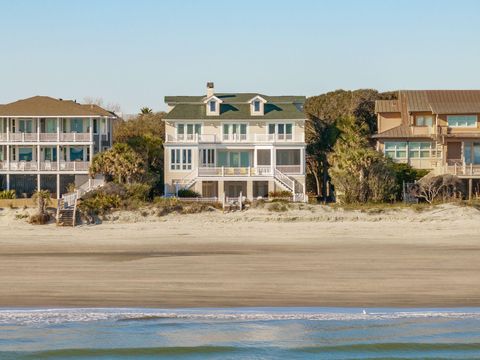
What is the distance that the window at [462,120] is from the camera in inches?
2168

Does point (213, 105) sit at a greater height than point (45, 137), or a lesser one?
greater

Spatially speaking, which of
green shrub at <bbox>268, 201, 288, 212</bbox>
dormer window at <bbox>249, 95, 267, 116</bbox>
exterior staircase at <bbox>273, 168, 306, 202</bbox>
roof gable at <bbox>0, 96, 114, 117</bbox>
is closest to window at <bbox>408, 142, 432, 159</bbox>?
exterior staircase at <bbox>273, 168, 306, 202</bbox>

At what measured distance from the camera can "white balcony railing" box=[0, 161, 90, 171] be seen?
5556 centimetres

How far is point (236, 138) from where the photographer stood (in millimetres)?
56344

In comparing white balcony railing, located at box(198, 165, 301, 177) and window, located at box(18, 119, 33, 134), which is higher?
window, located at box(18, 119, 33, 134)

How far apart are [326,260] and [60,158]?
89.9 feet

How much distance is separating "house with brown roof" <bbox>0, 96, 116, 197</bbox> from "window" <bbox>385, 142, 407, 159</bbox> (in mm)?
16314

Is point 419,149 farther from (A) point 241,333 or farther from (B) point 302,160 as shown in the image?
(A) point 241,333

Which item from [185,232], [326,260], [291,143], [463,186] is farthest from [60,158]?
[326,260]

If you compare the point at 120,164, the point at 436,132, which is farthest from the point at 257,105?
the point at 436,132

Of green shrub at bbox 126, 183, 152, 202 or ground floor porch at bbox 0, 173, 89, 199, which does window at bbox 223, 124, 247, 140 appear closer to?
ground floor porch at bbox 0, 173, 89, 199

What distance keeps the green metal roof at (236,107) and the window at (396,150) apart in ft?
16.8

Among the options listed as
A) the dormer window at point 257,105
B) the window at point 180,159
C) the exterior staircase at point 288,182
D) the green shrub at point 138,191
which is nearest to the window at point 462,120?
the exterior staircase at point 288,182

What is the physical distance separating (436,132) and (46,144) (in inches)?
867
